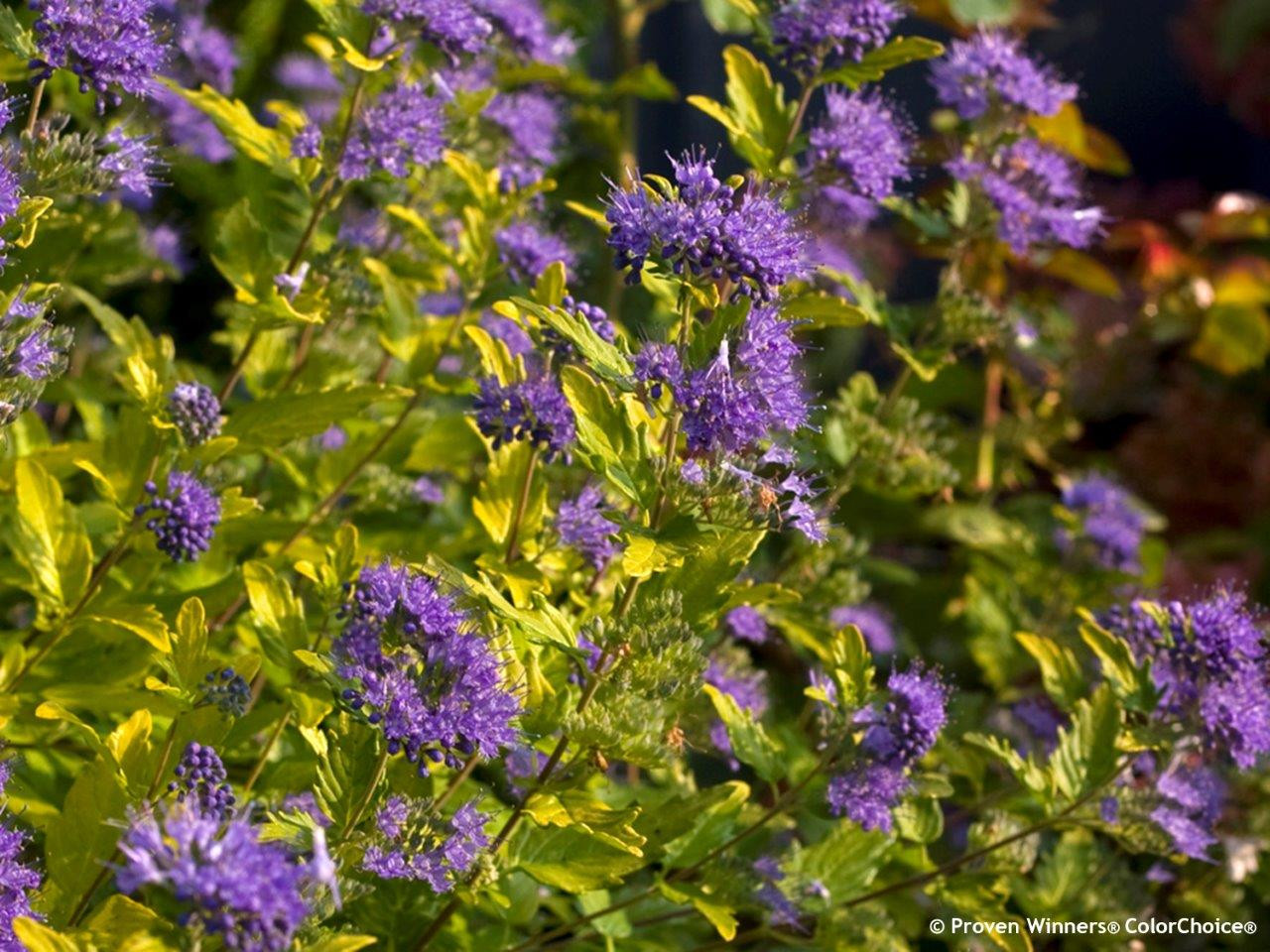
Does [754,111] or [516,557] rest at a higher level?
[754,111]

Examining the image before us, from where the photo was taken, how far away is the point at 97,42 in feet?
5.93

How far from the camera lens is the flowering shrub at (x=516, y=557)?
1674mm

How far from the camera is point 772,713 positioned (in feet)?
10.1

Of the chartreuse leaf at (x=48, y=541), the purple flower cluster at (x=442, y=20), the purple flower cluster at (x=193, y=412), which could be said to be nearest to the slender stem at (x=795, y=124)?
the purple flower cluster at (x=442, y=20)

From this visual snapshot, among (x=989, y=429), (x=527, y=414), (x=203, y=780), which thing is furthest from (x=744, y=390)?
(x=989, y=429)

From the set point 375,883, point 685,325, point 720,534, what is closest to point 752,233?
point 685,325

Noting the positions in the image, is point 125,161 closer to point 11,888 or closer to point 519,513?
point 519,513

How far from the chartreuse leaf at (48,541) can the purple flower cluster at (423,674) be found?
1.76ft

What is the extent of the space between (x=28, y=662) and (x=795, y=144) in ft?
4.35

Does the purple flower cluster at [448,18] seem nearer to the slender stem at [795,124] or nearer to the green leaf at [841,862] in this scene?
the slender stem at [795,124]

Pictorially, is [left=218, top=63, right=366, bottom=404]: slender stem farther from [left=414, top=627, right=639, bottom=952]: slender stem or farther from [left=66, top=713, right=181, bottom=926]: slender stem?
[left=414, top=627, right=639, bottom=952]: slender stem

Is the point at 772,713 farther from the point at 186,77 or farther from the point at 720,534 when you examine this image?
the point at 186,77

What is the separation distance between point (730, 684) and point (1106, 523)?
108 centimetres

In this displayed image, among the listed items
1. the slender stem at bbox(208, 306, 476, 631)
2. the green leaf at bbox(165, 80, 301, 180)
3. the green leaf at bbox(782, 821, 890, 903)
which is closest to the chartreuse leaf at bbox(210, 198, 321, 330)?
the green leaf at bbox(165, 80, 301, 180)
